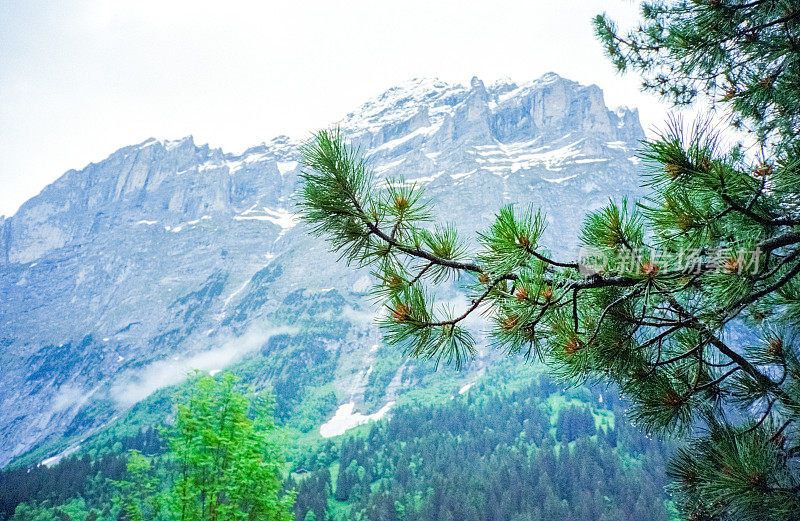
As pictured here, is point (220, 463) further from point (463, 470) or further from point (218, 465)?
point (463, 470)

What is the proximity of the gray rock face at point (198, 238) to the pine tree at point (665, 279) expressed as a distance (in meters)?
118

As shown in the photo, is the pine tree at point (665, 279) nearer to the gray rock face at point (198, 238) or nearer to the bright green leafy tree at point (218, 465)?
the bright green leafy tree at point (218, 465)

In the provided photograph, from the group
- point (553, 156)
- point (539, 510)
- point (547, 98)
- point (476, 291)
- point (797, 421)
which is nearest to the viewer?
point (476, 291)

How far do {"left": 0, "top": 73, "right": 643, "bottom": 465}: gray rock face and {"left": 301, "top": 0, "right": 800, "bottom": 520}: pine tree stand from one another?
11846 centimetres

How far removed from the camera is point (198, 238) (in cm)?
16888

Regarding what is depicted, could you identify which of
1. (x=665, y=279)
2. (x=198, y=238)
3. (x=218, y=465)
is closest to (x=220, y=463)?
(x=218, y=465)

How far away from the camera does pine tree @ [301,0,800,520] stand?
1.37 metres

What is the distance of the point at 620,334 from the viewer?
5.93 feet

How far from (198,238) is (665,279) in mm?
186643

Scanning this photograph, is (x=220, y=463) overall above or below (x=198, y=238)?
below

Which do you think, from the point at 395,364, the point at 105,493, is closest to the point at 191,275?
the point at 395,364

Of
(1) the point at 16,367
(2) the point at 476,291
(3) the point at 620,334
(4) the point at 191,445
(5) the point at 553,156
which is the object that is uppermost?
(5) the point at 553,156

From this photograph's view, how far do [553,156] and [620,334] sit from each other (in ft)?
558

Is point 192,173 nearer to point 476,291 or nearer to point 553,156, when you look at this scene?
point 553,156
